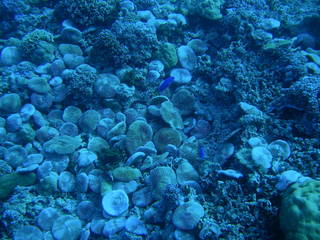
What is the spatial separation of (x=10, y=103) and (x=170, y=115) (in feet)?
11.7

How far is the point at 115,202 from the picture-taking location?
420 centimetres

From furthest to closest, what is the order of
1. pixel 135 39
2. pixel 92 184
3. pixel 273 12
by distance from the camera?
pixel 273 12 → pixel 135 39 → pixel 92 184

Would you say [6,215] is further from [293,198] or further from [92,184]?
[293,198]

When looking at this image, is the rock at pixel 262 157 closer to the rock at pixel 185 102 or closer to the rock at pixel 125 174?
the rock at pixel 185 102

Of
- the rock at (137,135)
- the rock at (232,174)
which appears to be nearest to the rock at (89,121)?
the rock at (137,135)

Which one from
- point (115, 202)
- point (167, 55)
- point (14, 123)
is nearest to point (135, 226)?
point (115, 202)

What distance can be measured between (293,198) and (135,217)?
2479 mm

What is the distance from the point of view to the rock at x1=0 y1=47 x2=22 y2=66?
6043 mm

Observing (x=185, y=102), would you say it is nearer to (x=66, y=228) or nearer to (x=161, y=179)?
(x=161, y=179)

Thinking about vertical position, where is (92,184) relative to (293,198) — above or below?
below

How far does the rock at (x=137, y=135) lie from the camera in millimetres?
4879

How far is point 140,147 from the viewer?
482 centimetres

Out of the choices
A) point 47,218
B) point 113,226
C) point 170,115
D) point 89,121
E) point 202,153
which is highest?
point 170,115

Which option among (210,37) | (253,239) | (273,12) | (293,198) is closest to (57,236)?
(253,239)
